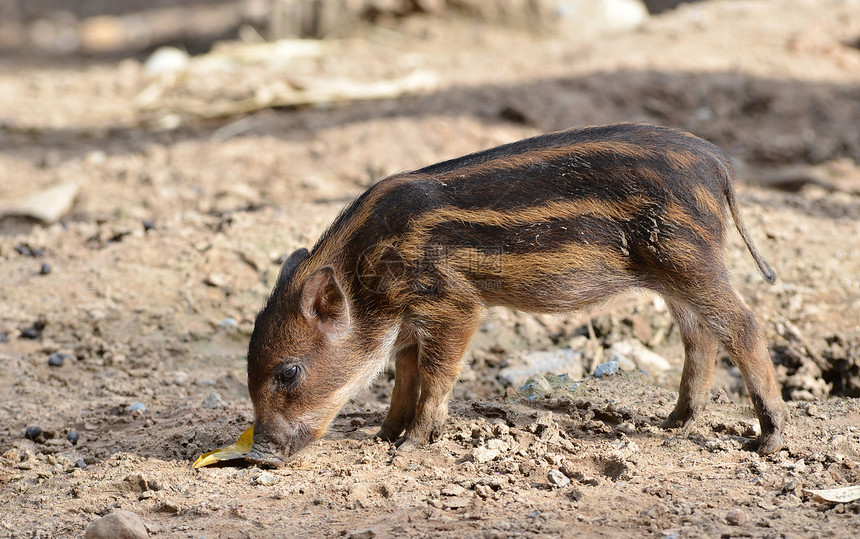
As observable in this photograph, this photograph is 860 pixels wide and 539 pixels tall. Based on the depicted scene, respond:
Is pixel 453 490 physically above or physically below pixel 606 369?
above

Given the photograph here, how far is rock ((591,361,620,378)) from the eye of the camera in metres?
5.51

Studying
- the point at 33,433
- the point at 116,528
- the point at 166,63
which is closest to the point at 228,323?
the point at 33,433

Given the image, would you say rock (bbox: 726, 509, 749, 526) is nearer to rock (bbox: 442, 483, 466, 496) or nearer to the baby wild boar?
the baby wild boar

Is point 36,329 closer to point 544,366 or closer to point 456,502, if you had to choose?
point 544,366

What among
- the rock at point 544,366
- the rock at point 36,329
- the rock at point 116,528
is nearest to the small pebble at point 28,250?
the rock at point 36,329

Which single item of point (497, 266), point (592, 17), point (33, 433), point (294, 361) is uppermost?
point (592, 17)

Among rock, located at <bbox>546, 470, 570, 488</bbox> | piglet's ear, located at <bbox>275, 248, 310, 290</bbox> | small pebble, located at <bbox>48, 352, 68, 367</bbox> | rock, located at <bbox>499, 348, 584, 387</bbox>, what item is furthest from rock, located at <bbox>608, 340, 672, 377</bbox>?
small pebble, located at <bbox>48, 352, 68, 367</bbox>

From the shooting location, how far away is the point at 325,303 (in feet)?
15.1

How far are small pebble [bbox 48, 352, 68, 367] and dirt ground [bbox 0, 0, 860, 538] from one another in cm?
2

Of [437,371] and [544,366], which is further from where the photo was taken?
[544,366]

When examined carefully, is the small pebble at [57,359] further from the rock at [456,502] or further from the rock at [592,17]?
the rock at [592,17]

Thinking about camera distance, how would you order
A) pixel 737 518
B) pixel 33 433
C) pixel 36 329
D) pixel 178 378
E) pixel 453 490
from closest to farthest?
pixel 737 518 → pixel 453 490 → pixel 33 433 → pixel 178 378 → pixel 36 329

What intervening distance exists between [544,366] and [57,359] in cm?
323

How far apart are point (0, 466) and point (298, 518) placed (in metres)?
1.84
